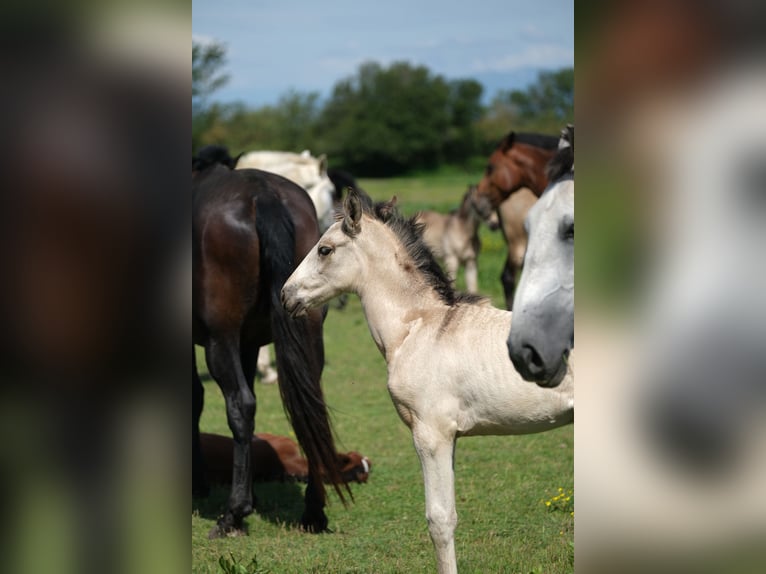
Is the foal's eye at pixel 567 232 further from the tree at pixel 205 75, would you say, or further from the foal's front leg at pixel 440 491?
the tree at pixel 205 75

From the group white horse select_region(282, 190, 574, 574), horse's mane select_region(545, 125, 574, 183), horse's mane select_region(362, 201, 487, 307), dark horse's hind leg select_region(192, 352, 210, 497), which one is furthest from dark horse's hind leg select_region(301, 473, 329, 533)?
horse's mane select_region(545, 125, 574, 183)

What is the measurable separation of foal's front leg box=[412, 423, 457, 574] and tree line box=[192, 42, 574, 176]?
5959 cm

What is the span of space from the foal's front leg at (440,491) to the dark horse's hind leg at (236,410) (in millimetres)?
1628

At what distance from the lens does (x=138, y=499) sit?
141cm

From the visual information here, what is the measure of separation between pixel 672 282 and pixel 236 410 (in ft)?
13.3

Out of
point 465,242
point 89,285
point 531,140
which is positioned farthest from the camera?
point 465,242

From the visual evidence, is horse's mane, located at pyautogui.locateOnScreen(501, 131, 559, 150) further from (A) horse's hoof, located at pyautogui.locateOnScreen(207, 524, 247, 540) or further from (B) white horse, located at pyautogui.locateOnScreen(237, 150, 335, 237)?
(A) horse's hoof, located at pyautogui.locateOnScreen(207, 524, 247, 540)

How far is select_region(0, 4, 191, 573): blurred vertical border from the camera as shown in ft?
4.31

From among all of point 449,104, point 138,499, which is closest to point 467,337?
point 138,499

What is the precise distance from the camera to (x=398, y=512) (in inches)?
A: 207

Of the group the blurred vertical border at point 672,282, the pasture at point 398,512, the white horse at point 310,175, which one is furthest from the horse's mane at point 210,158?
the white horse at point 310,175

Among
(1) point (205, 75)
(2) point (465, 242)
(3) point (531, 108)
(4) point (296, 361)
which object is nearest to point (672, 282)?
(4) point (296, 361)

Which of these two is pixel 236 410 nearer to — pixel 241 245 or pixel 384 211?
pixel 241 245

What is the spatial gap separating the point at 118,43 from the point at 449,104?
8199 cm
